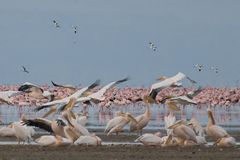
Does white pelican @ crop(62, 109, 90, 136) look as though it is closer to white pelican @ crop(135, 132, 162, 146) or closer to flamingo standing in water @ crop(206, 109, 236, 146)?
white pelican @ crop(135, 132, 162, 146)

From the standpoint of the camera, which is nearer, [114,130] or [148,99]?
[114,130]

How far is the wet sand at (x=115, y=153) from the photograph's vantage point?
15086 millimetres

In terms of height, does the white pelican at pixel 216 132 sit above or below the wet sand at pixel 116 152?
above

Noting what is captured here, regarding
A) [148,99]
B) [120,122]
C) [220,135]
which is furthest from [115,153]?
[148,99]

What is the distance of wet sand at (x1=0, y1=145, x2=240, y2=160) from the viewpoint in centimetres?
1509

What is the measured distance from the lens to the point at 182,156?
15398 mm

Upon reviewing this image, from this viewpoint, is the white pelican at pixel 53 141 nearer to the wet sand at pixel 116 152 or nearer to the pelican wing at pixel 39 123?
the wet sand at pixel 116 152

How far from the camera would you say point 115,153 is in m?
15.9

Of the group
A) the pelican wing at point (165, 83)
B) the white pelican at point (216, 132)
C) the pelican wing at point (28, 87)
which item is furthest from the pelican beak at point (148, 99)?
the pelican wing at point (28, 87)

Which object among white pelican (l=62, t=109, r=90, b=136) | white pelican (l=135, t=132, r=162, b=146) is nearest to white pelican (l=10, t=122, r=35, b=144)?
white pelican (l=62, t=109, r=90, b=136)

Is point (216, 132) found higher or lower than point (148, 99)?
lower

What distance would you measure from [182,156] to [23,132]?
171 inches

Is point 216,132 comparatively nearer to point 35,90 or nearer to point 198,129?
point 198,129

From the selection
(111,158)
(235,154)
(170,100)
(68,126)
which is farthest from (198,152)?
(170,100)
